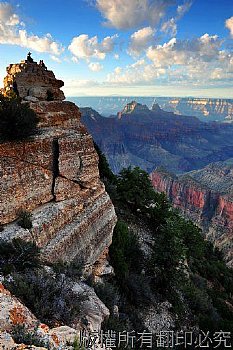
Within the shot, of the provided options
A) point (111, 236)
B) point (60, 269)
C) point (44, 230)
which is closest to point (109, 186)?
point (111, 236)

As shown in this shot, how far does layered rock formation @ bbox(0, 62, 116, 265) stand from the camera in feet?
52.9

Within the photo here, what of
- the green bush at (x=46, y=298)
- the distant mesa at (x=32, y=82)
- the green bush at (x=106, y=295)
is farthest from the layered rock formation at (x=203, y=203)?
the green bush at (x=46, y=298)

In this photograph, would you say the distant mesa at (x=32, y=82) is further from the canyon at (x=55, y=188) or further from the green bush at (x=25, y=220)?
the green bush at (x=25, y=220)

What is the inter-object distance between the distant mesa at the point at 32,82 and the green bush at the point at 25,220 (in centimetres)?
942

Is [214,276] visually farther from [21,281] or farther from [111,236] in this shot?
[21,281]

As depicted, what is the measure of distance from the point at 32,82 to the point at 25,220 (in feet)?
39.6

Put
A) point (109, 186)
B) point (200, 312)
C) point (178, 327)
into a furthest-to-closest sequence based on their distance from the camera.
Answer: point (109, 186) < point (200, 312) < point (178, 327)

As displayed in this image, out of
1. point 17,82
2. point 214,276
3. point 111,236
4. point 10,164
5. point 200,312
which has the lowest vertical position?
point 214,276

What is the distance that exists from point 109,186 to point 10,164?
18390 mm

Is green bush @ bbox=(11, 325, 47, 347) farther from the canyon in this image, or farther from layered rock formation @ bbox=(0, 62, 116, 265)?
layered rock formation @ bbox=(0, 62, 116, 265)

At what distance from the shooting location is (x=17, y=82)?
74.0 feet

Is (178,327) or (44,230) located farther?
(178,327)

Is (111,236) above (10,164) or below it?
below

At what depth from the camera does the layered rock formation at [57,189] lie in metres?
16.1
